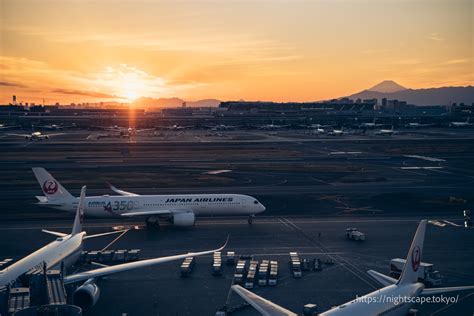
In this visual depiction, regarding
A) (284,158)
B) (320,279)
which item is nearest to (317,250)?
(320,279)

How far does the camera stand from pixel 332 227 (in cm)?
6059

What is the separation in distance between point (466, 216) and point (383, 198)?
1424 centimetres

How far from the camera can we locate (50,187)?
61469 mm

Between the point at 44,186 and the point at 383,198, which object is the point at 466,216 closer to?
the point at 383,198

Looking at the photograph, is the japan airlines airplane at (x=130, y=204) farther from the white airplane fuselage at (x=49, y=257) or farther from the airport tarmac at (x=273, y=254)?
the white airplane fuselage at (x=49, y=257)

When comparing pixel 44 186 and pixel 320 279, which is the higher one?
pixel 44 186

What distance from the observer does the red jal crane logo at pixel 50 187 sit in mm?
61219

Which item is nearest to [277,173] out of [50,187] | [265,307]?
[50,187]

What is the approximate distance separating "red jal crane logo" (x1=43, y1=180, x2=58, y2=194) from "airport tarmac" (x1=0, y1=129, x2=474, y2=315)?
14.3 feet

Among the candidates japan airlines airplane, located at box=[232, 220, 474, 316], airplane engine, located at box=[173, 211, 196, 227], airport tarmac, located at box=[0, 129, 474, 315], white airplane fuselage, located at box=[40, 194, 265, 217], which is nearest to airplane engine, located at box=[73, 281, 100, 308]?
airport tarmac, located at box=[0, 129, 474, 315]

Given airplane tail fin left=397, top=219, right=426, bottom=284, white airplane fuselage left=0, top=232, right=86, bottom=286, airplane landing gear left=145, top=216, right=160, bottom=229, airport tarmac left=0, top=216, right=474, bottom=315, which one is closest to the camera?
airplane tail fin left=397, top=219, right=426, bottom=284

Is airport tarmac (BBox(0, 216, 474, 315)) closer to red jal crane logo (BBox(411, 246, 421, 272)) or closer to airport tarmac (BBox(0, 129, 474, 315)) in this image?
airport tarmac (BBox(0, 129, 474, 315))

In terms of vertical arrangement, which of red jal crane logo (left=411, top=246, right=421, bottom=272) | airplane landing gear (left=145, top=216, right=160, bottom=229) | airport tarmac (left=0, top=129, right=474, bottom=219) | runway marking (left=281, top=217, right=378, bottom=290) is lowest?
runway marking (left=281, top=217, right=378, bottom=290)

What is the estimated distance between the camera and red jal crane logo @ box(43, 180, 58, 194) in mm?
61219
